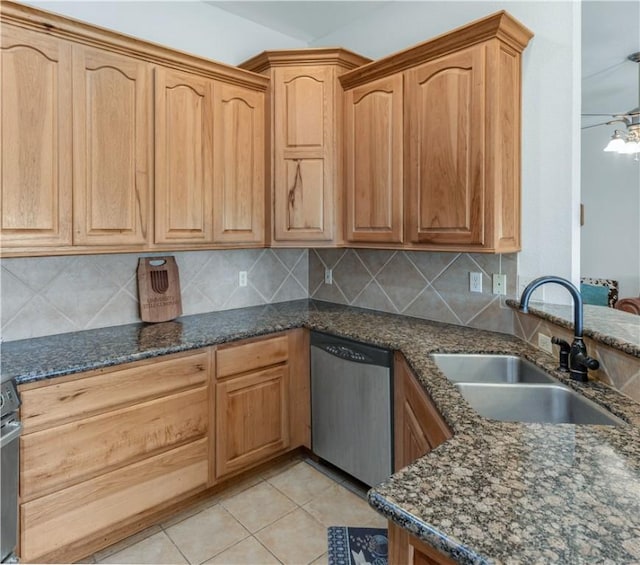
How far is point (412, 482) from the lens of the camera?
0.89 meters

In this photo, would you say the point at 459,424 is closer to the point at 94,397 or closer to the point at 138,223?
the point at 94,397

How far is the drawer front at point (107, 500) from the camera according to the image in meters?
1.66

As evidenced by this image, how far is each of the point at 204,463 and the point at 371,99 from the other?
6.99ft

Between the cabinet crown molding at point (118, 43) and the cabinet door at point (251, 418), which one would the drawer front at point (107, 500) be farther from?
the cabinet crown molding at point (118, 43)

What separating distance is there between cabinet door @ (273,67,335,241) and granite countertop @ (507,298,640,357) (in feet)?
3.87

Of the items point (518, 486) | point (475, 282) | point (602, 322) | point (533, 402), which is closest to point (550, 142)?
point (475, 282)

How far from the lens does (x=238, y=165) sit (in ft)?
8.23

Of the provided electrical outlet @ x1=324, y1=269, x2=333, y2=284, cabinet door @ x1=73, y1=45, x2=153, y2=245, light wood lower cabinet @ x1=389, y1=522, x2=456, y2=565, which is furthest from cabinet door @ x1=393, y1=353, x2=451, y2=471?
cabinet door @ x1=73, y1=45, x2=153, y2=245

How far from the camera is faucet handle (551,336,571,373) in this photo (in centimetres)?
158

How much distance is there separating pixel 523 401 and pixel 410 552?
2.91 ft

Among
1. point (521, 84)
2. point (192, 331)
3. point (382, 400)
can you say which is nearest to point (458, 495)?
point (382, 400)

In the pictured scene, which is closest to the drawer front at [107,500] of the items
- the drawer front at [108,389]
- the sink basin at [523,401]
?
the drawer front at [108,389]

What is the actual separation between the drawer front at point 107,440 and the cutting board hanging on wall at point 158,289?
602mm

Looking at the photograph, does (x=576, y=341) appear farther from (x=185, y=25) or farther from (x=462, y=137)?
(x=185, y=25)
